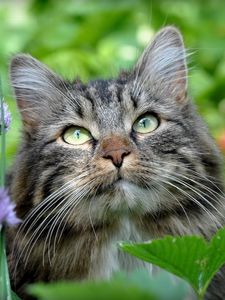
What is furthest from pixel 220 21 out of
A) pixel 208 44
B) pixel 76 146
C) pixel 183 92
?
pixel 76 146

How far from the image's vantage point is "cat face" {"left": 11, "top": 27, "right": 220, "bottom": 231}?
262 centimetres

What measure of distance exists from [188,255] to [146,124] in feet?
3.47

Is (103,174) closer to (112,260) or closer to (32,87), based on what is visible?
(112,260)

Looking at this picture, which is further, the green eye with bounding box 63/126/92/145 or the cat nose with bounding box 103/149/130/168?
the green eye with bounding box 63/126/92/145

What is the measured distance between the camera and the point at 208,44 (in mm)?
5961

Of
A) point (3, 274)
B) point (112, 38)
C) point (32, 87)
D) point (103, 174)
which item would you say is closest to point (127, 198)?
point (103, 174)

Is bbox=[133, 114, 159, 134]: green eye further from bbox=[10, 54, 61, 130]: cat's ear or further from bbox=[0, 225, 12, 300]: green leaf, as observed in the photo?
bbox=[0, 225, 12, 300]: green leaf

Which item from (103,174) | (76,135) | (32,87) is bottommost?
(103,174)

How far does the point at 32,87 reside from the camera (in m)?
3.17

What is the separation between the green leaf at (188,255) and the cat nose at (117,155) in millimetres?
636

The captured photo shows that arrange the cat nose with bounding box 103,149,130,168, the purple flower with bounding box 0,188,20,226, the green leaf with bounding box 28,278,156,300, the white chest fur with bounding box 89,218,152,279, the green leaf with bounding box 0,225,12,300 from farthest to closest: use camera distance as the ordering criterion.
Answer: the white chest fur with bounding box 89,218,152,279, the cat nose with bounding box 103,149,130,168, the green leaf with bounding box 0,225,12,300, the purple flower with bounding box 0,188,20,226, the green leaf with bounding box 28,278,156,300

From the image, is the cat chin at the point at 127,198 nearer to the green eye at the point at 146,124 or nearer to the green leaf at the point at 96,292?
the green eye at the point at 146,124

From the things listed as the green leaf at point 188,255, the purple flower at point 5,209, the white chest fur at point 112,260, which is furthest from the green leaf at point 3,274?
the white chest fur at point 112,260

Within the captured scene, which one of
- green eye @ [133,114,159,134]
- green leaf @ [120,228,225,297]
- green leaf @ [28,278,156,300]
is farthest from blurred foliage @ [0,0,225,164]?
green leaf @ [28,278,156,300]
